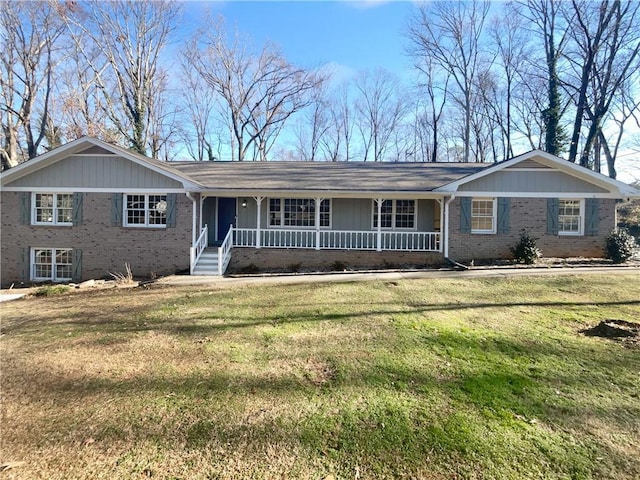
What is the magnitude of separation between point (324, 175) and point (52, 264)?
11208 millimetres

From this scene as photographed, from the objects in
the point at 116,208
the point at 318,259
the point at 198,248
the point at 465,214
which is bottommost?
the point at 318,259

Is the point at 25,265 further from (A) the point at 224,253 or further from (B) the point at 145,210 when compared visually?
(A) the point at 224,253

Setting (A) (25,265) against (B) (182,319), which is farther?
(A) (25,265)

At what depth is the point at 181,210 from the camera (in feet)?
42.6

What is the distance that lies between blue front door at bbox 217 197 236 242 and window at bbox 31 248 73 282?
559 centimetres

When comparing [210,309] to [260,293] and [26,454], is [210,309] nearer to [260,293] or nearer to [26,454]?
[260,293]

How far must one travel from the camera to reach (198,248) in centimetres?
1308

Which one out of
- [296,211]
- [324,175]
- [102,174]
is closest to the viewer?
[102,174]

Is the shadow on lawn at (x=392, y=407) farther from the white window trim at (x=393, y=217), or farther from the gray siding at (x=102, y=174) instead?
the white window trim at (x=393, y=217)

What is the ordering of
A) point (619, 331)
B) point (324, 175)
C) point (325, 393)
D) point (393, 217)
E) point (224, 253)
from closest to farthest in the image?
point (325, 393) < point (619, 331) < point (224, 253) < point (393, 217) < point (324, 175)

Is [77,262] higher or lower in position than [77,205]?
lower

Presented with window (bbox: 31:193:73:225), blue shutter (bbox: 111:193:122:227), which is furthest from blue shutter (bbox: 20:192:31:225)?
blue shutter (bbox: 111:193:122:227)

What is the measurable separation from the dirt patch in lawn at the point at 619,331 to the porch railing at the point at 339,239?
24.6 ft

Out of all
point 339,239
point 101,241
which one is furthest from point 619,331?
point 101,241
